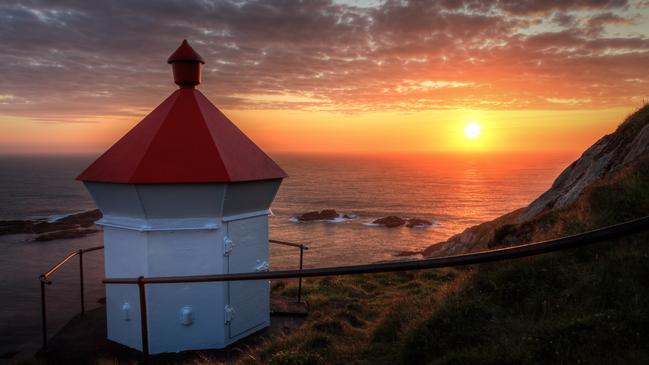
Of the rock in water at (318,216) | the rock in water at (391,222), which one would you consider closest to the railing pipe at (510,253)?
the rock in water at (391,222)

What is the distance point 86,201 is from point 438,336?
3430 inches

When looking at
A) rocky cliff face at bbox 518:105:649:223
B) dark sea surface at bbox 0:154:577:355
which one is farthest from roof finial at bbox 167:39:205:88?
dark sea surface at bbox 0:154:577:355

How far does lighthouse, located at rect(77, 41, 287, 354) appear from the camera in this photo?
8.22 m

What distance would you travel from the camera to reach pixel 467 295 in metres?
5.89

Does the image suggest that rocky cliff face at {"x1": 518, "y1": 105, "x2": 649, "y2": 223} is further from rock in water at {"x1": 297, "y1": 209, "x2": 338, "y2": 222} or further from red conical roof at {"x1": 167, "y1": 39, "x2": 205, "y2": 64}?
rock in water at {"x1": 297, "y1": 209, "x2": 338, "y2": 222}

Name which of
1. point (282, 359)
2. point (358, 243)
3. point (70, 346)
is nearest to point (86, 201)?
point (358, 243)

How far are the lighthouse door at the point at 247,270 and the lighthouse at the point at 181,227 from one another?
0.06ft

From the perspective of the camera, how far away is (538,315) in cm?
490

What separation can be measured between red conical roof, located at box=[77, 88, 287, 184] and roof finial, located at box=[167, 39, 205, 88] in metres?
0.20

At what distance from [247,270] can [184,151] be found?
8.41ft

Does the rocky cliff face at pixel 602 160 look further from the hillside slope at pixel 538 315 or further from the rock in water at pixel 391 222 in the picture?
the rock in water at pixel 391 222

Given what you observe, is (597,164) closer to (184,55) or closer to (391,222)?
(184,55)

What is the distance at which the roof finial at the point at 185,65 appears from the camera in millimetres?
9938

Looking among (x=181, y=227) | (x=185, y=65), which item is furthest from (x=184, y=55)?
(x=181, y=227)
